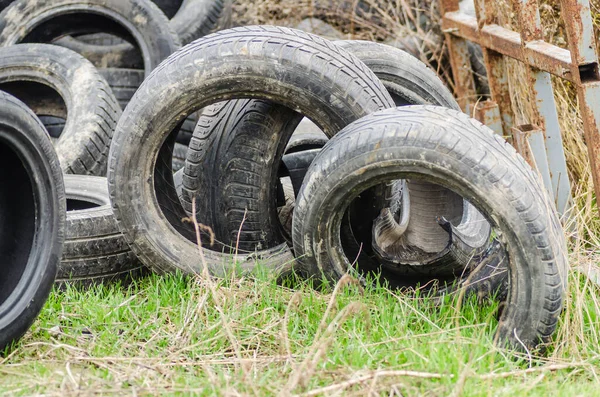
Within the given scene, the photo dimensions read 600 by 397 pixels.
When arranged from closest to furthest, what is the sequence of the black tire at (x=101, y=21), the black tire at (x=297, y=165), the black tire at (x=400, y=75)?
the black tire at (x=297, y=165), the black tire at (x=400, y=75), the black tire at (x=101, y=21)

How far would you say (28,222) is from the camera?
10.6ft

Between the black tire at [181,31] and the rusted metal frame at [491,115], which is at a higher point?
the black tire at [181,31]

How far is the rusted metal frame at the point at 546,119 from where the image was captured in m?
4.24

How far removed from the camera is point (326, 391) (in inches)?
103

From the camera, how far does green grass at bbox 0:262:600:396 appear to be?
8.87ft

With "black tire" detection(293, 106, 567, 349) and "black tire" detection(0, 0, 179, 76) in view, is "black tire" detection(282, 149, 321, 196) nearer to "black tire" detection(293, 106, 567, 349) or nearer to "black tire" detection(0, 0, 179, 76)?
"black tire" detection(293, 106, 567, 349)

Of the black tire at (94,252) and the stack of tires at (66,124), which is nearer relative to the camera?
the stack of tires at (66,124)

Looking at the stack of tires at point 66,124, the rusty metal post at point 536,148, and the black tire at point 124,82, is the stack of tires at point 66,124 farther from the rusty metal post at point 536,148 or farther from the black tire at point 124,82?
the rusty metal post at point 536,148

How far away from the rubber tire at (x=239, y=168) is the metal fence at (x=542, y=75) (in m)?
1.13

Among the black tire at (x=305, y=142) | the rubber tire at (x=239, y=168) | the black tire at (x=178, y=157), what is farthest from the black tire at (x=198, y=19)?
the rubber tire at (x=239, y=168)

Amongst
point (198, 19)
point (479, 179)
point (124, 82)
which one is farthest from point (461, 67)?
point (479, 179)

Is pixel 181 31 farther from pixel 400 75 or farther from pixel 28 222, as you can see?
pixel 28 222

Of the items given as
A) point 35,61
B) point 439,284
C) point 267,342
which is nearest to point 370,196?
point 439,284

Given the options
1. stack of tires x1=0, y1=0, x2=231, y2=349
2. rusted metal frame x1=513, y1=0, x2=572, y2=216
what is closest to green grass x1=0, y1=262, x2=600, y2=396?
stack of tires x1=0, y1=0, x2=231, y2=349
